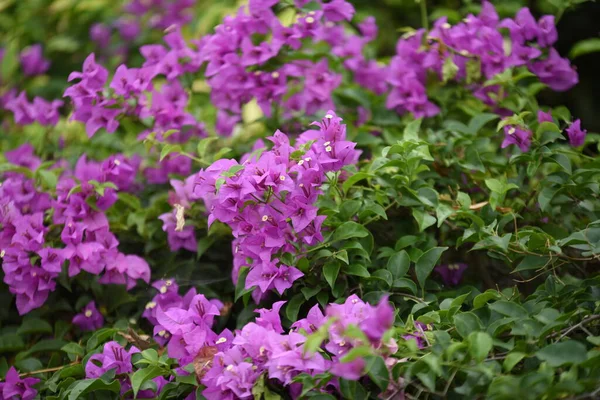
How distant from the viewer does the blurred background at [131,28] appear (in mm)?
2484

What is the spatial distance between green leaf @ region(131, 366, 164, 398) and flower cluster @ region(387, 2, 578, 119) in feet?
2.95

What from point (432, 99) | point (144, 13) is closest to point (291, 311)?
point (432, 99)

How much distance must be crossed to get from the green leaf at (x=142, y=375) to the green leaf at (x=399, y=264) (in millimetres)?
488

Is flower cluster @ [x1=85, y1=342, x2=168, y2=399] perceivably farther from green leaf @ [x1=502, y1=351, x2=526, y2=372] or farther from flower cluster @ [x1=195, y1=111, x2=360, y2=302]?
green leaf @ [x1=502, y1=351, x2=526, y2=372]

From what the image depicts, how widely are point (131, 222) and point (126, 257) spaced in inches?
3.9

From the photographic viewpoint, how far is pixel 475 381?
1.00 meters

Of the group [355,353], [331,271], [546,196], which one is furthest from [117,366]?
[546,196]

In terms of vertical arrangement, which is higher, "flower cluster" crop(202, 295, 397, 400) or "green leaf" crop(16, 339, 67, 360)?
"flower cluster" crop(202, 295, 397, 400)

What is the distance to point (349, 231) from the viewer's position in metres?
1.24

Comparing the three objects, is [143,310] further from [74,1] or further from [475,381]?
[74,1]

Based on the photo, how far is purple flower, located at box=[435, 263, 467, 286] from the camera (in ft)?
4.67

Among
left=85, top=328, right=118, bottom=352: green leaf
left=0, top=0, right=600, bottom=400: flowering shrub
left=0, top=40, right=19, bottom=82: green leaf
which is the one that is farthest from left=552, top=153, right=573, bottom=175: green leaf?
left=0, top=40, right=19, bottom=82: green leaf

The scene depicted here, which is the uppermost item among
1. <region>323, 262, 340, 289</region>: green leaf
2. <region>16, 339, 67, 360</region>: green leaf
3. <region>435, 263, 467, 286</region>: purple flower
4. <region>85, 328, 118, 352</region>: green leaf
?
<region>323, 262, 340, 289</region>: green leaf

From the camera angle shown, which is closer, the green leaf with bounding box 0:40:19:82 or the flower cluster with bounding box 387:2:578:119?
the flower cluster with bounding box 387:2:578:119
